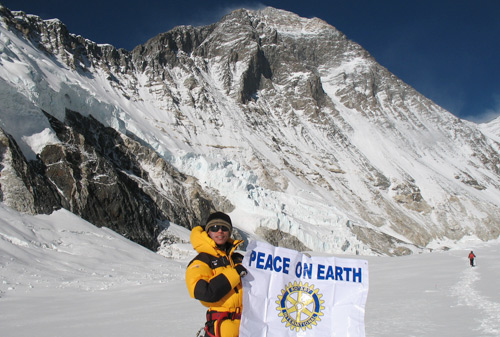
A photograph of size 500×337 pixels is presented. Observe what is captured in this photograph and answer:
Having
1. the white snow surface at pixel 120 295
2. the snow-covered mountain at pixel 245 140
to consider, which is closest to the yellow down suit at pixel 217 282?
the white snow surface at pixel 120 295

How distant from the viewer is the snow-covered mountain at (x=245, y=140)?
109 ft

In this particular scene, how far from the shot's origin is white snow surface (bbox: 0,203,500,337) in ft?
21.3

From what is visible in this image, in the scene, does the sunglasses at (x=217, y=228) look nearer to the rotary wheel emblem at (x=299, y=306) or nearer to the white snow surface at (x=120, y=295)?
the rotary wheel emblem at (x=299, y=306)

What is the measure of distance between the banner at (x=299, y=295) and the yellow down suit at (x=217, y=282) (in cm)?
14

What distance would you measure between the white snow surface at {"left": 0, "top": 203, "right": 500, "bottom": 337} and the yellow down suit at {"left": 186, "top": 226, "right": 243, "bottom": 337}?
11.1 ft

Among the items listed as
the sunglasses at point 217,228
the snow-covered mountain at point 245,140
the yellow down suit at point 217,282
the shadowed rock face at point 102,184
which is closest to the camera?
the yellow down suit at point 217,282

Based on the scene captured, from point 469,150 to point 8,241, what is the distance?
14172 centimetres

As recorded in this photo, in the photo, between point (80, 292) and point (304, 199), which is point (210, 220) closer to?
point (80, 292)

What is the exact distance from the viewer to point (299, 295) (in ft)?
10.4

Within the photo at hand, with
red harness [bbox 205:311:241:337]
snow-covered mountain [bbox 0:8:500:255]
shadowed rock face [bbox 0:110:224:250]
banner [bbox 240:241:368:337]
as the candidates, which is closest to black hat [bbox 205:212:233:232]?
banner [bbox 240:241:368:337]

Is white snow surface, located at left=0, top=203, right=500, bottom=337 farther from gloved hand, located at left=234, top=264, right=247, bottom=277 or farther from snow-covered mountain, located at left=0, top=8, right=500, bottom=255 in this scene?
snow-covered mountain, located at left=0, top=8, right=500, bottom=255

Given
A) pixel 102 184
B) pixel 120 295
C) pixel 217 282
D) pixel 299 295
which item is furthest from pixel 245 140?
pixel 217 282

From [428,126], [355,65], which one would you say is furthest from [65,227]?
[355,65]

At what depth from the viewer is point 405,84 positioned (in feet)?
490
